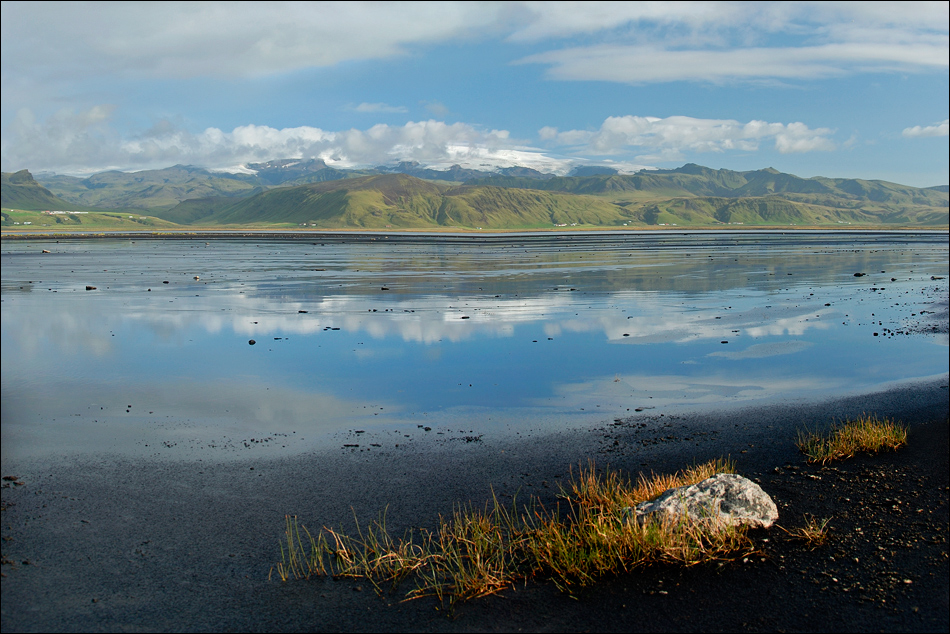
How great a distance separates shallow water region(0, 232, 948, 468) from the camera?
1379cm

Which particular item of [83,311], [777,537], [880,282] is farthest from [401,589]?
[880,282]

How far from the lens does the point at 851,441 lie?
12.0 meters

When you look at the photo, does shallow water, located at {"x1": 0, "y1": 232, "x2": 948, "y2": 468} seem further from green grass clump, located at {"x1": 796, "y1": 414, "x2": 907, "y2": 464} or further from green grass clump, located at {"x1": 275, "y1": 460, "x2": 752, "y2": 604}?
green grass clump, located at {"x1": 275, "y1": 460, "x2": 752, "y2": 604}

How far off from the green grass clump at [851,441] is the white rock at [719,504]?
2.99 metres

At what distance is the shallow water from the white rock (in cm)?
457

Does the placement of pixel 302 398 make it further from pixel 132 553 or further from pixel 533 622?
pixel 533 622

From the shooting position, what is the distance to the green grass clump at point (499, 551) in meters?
7.91

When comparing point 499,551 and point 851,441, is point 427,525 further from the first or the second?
point 851,441

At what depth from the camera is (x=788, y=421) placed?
45.3ft

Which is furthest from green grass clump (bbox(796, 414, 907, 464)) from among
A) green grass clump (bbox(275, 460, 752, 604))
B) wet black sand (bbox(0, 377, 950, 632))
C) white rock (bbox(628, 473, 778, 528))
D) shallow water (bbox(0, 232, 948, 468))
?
green grass clump (bbox(275, 460, 752, 604))

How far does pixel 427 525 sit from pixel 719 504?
386 centimetres

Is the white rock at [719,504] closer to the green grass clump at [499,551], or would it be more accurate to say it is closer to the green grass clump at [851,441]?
the green grass clump at [499,551]

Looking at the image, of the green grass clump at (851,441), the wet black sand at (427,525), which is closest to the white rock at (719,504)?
the wet black sand at (427,525)

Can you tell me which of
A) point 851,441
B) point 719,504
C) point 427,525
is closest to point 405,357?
point 427,525
